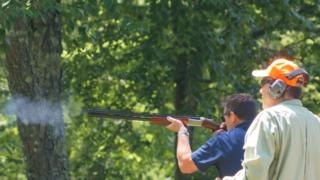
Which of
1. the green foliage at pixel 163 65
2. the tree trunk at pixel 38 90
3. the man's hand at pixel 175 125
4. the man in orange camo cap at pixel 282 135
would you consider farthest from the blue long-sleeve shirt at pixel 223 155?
the green foliage at pixel 163 65

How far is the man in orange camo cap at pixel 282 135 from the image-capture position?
4.64 metres

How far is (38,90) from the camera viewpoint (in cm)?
730

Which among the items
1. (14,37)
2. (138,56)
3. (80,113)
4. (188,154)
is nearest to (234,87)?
(138,56)

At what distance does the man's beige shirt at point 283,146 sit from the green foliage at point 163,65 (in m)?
5.14

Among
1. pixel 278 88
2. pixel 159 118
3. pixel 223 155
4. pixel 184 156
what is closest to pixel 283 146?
pixel 278 88

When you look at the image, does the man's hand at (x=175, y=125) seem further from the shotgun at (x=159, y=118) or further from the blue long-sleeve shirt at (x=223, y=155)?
the blue long-sleeve shirt at (x=223, y=155)

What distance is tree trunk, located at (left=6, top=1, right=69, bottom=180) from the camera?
7242mm

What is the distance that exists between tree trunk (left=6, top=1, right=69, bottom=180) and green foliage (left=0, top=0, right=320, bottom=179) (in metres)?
2.49

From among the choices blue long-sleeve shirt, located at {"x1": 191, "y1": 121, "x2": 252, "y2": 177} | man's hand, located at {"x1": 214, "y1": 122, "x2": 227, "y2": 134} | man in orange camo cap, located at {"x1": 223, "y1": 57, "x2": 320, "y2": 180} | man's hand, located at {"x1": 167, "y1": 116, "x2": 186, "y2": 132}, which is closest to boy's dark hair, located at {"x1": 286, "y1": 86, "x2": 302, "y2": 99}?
man in orange camo cap, located at {"x1": 223, "y1": 57, "x2": 320, "y2": 180}

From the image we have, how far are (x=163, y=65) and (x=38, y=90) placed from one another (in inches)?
154

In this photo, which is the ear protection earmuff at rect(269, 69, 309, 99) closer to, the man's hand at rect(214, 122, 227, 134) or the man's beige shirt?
the man's beige shirt

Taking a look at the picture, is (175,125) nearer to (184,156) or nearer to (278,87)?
(184,156)

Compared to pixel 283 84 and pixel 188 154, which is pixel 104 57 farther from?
pixel 283 84

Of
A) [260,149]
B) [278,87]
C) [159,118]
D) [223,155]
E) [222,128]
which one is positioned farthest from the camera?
[159,118]
